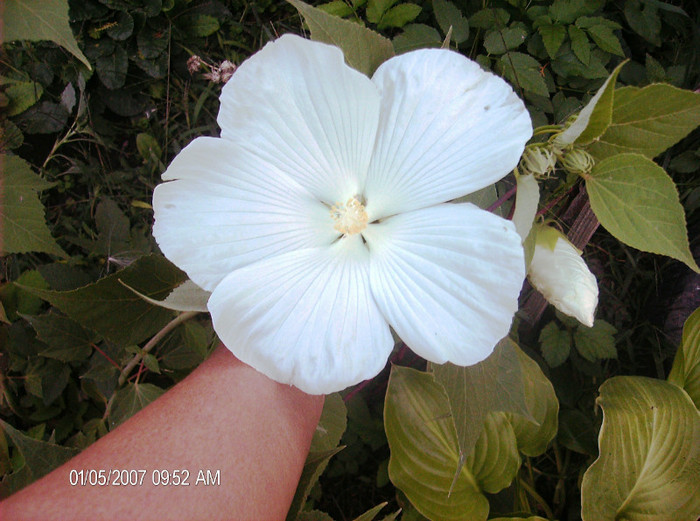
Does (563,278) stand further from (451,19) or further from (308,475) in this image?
(451,19)

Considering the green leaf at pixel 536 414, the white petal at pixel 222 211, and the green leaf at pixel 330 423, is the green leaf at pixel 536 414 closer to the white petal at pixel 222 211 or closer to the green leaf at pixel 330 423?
the green leaf at pixel 330 423

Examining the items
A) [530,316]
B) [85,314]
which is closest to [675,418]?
[530,316]

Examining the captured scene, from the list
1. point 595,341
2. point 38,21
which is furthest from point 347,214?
point 595,341

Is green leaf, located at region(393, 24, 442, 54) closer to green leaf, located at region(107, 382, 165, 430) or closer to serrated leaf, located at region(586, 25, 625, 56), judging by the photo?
serrated leaf, located at region(586, 25, 625, 56)

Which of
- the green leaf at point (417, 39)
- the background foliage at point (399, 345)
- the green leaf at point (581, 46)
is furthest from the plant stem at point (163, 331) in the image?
the green leaf at point (581, 46)

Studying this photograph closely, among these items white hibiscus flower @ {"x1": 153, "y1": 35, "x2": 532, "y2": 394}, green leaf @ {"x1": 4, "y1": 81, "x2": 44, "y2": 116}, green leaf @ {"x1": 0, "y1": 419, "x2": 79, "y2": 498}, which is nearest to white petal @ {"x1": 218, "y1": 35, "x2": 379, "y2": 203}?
white hibiscus flower @ {"x1": 153, "y1": 35, "x2": 532, "y2": 394}

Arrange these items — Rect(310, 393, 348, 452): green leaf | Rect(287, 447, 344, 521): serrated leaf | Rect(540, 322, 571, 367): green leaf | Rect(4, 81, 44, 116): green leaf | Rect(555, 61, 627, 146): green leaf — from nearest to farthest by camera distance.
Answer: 1. Rect(555, 61, 627, 146): green leaf
2. Rect(287, 447, 344, 521): serrated leaf
3. Rect(310, 393, 348, 452): green leaf
4. Rect(540, 322, 571, 367): green leaf
5. Rect(4, 81, 44, 116): green leaf
